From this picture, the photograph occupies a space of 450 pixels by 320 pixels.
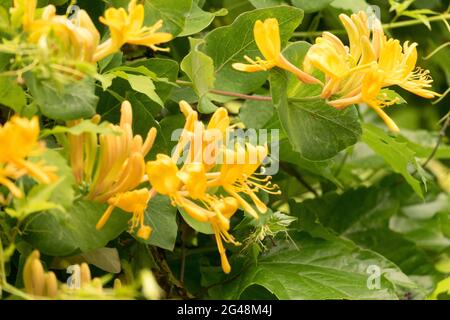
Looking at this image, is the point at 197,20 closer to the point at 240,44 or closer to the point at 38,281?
the point at 240,44

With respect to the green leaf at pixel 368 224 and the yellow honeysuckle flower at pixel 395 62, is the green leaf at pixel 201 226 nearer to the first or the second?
the yellow honeysuckle flower at pixel 395 62

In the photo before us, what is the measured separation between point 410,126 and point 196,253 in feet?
2.32

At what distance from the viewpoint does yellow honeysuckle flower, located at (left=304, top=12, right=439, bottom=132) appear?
0.65 metres

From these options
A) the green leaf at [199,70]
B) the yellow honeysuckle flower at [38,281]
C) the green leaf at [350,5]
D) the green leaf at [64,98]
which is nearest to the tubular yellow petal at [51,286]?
the yellow honeysuckle flower at [38,281]

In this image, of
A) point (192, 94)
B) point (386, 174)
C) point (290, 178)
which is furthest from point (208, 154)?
point (386, 174)

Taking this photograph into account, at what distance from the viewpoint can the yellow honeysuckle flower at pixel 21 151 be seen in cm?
49

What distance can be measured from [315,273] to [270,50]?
0.89ft

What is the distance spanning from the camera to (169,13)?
0.73 meters

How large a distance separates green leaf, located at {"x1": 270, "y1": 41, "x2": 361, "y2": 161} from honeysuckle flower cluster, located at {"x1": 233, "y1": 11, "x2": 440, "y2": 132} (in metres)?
0.02

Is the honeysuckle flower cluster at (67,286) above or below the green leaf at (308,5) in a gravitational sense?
below

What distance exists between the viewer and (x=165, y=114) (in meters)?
0.87

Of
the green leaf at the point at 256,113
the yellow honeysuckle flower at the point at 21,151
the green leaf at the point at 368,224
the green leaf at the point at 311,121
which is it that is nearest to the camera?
the yellow honeysuckle flower at the point at 21,151

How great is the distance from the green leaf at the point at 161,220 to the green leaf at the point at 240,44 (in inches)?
5.8
